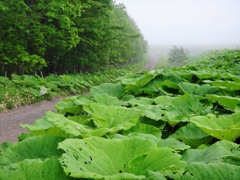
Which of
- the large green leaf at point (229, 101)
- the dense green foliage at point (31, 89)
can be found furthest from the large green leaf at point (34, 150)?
the dense green foliage at point (31, 89)

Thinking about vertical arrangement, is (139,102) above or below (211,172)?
below

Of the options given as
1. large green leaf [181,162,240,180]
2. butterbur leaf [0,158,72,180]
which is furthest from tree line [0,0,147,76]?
large green leaf [181,162,240,180]

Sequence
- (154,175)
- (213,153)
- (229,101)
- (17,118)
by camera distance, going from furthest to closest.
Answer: (17,118) → (229,101) → (213,153) → (154,175)

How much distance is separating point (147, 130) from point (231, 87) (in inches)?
62.7

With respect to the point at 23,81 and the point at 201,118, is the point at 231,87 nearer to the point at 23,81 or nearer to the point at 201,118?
the point at 201,118

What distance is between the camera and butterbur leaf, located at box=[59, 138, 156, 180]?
3.20 feet

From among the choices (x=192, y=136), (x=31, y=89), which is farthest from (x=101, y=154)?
(x=31, y=89)

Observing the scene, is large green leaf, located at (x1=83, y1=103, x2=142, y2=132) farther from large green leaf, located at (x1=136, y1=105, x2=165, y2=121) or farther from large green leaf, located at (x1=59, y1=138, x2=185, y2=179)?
large green leaf, located at (x1=59, y1=138, x2=185, y2=179)

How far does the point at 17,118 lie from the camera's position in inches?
400

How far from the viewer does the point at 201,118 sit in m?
1.66

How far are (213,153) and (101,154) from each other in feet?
1.68

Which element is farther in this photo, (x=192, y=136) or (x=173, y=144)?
(x=192, y=136)

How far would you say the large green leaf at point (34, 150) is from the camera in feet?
4.11

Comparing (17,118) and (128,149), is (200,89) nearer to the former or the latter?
(128,149)
